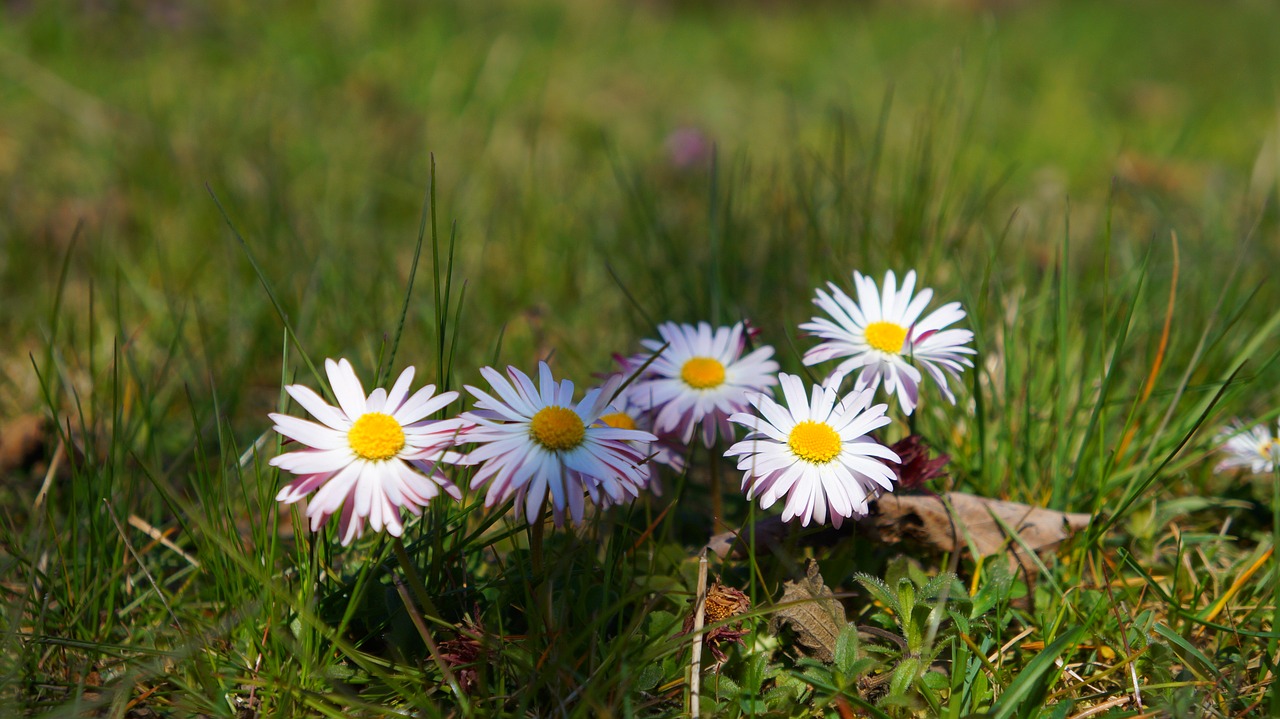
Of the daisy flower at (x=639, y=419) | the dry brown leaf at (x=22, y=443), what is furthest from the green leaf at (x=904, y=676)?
the dry brown leaf at (x=22, y=443)

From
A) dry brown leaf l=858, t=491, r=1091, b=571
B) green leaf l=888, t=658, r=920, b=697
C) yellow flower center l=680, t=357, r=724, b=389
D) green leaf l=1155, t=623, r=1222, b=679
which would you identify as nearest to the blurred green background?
yellow flower center l=680, t=357, r=724, b=389

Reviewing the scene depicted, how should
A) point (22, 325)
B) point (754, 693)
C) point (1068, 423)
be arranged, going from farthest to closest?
point (22, 325) < point (1068, 423) < point (754, 693)

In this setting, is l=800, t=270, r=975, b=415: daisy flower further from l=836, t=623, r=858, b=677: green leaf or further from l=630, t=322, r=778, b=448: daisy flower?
l=836, t=623, r=858, b=677: green leaf

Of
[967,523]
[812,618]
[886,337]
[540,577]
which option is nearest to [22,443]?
[540,577]

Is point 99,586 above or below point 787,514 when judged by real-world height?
below

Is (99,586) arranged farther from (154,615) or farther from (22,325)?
(22,325)

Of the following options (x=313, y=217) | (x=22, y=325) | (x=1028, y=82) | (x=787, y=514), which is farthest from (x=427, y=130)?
(x=1028, y=82)

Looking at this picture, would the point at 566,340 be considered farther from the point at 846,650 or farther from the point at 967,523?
the point at 846,650
